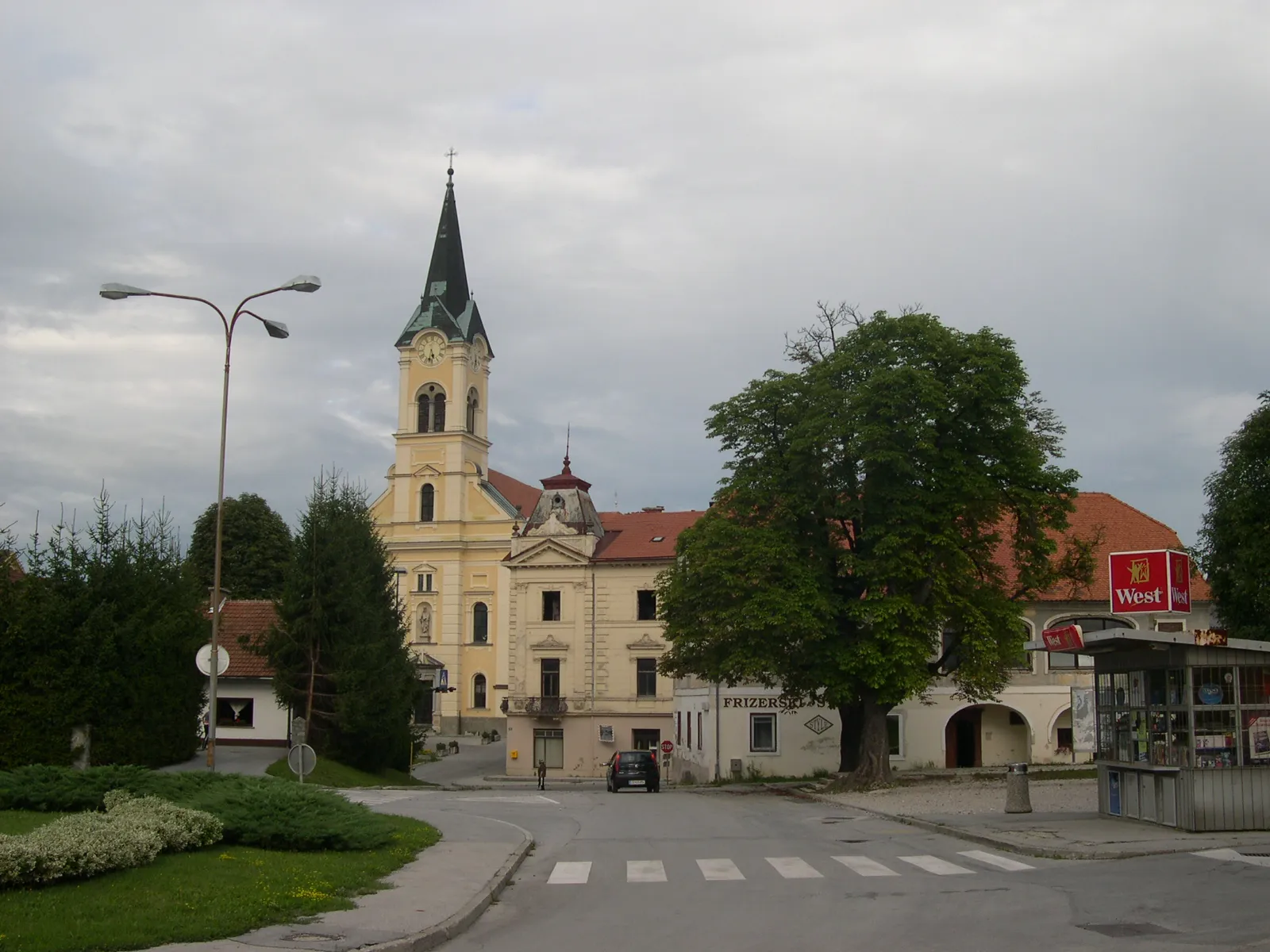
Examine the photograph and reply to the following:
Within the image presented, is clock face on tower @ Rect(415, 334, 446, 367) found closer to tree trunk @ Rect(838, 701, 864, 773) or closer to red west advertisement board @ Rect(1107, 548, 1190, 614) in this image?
tree trunk @ Rect(838, 701, 864, 773)

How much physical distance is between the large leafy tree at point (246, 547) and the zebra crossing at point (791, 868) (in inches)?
2557

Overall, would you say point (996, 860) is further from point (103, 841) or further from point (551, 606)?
point (551, 606)

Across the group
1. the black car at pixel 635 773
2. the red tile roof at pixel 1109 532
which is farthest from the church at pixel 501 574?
the black car at pixel 635 773

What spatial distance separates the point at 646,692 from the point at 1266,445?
3594 centimetres

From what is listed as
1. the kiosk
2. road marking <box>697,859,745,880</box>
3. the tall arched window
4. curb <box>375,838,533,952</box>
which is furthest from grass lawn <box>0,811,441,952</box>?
the tall arched window

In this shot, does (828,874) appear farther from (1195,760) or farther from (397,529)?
(397,529)

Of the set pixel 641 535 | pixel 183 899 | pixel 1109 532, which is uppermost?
pixel 641 535

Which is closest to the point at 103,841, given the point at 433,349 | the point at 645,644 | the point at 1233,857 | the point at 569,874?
the point at 569,874

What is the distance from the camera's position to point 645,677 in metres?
67.5

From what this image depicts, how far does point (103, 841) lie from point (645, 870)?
24.0ft

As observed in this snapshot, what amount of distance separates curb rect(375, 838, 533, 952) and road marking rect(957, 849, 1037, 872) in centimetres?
633

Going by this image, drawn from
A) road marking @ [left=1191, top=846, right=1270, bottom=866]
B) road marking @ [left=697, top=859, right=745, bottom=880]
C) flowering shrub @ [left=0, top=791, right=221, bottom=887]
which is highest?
flowering shrub @ [left=0, top=791, right=221, bottom=887]

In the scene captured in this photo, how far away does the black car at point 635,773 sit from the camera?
139 feet

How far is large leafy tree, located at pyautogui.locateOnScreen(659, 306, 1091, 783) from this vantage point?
35469 mm
